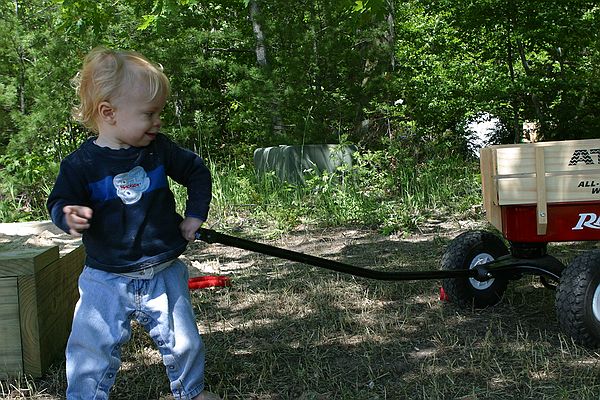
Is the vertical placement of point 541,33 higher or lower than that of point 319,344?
higher

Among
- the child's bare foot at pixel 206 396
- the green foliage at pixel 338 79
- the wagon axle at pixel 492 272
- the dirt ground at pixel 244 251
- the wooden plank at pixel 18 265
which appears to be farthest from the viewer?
the green foliage at pixel 338 79

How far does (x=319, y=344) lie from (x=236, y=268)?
6.30ft

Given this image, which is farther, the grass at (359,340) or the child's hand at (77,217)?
the grass at (359,340)

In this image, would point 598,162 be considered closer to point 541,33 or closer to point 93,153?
point 93,153

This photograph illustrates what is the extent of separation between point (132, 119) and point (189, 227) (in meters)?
0.41

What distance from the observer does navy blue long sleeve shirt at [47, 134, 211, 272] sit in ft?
7.65

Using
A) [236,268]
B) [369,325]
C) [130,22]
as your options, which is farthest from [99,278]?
[130,22]

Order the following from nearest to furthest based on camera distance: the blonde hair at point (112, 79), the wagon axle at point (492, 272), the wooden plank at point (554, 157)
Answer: the blonde hair at point (112, 79) → the wagon axle at point (492, 272) → the wooden plank at point (554, 157)

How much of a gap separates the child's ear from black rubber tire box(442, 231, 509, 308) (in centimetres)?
209

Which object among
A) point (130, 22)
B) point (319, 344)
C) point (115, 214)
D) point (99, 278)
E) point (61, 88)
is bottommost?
point (319, 344)

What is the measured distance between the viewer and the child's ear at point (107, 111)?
7.77ft

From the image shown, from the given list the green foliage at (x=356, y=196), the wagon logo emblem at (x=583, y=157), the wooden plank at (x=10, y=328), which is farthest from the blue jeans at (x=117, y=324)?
the green foliage at (x=356, y=196)

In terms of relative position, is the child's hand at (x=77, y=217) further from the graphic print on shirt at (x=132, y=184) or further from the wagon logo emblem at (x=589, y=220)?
the wagon logo emblem at (x=589, y=220)

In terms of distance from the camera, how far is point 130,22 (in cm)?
1184
